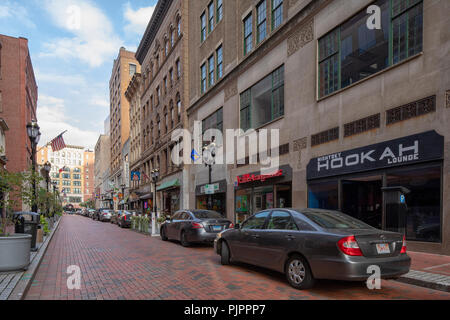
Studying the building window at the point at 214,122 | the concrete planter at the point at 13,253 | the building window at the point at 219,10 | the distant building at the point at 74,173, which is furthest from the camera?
the distant building at the point at 74,173

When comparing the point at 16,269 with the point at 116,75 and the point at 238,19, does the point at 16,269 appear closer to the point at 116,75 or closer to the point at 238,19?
the point at 238,19

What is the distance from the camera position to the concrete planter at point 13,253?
21.9ft

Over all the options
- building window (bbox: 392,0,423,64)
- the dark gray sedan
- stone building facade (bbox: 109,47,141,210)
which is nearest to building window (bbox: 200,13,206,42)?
building window (bbox: 392,0,423,64)

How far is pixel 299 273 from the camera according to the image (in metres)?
5.72

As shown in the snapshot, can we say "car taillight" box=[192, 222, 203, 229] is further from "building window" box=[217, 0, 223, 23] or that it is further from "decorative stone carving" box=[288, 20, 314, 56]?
"building window" box=[217, 0, 223, 23]

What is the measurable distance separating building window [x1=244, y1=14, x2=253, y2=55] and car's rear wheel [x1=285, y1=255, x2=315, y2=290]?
49.5 feet

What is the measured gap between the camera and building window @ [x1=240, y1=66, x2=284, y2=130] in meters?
15.5

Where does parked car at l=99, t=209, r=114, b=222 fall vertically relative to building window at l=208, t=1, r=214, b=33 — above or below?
below

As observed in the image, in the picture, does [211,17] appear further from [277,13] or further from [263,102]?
[263,102]

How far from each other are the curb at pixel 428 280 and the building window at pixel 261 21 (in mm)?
14039

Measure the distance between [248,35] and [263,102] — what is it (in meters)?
4.71

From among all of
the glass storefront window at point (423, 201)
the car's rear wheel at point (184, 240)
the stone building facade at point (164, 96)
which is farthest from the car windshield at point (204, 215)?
the stone building facade at point (164, 96)

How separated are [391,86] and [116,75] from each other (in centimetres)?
6689

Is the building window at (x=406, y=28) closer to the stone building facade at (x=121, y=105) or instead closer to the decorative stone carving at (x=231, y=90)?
the decorative stone carving at (x=231, y=90)
